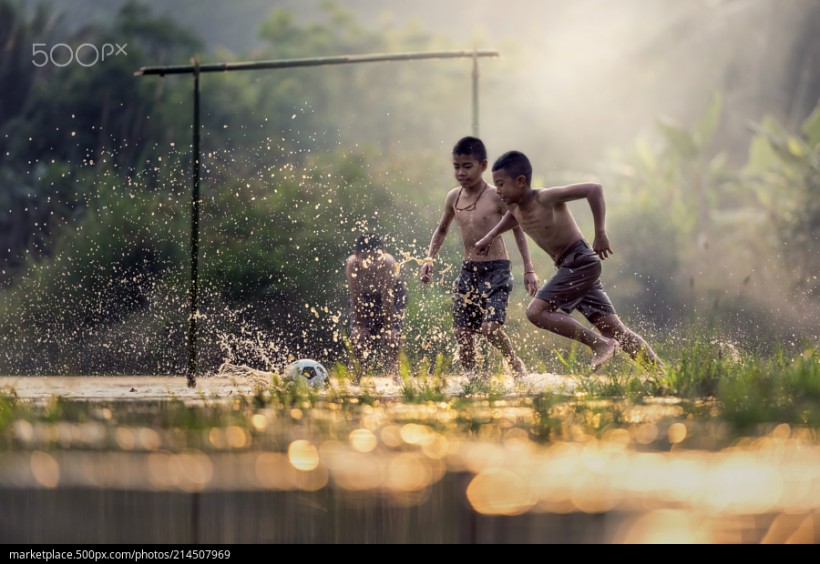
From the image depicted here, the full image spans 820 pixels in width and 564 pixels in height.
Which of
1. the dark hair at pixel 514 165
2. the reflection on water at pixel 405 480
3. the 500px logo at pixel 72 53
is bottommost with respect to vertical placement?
the reflection on water at pixel 405 480

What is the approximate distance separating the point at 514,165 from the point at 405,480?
4932 mm

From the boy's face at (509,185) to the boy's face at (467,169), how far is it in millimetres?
578

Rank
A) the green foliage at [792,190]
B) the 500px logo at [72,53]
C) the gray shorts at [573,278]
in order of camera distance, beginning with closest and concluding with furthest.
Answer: the gray shorts at [573,278], the green foliage at [792,190], the 500px logo at [72,53]

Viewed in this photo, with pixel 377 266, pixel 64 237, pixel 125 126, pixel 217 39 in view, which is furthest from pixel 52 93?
pixel 217 39

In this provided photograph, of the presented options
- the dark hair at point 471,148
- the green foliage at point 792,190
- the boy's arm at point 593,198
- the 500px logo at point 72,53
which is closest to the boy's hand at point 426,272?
the dark hair at point 471,148

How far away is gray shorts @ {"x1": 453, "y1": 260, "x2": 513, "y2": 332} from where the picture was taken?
970cm

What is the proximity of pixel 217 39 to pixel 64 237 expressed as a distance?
17143 cm

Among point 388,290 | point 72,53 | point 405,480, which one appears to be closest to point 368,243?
point 388,290

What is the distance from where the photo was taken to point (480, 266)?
979 centimetres

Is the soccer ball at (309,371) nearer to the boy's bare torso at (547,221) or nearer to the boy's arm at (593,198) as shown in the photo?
the boy's bare torso at (547,221)

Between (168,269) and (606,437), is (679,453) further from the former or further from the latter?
(168,269)

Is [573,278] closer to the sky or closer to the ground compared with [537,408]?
closer to the sky

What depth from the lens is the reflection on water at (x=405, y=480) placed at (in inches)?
145

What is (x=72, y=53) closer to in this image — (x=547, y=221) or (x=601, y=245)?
(x=547, y=221)
